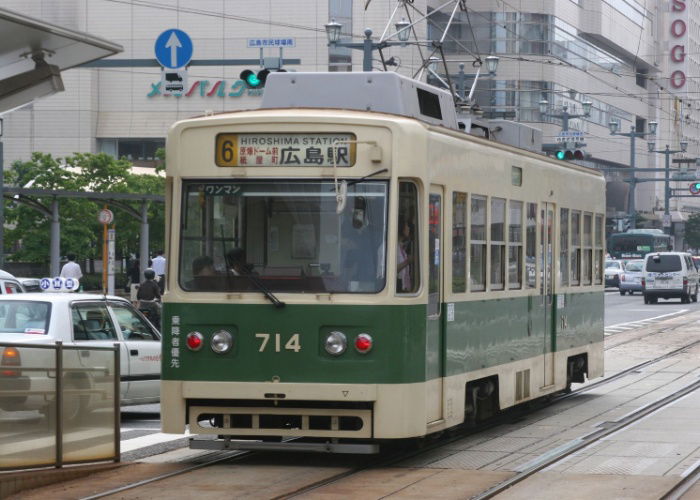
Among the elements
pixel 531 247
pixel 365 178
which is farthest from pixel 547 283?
pixel 365 178

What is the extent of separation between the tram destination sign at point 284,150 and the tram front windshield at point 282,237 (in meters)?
0.16

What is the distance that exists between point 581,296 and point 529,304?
2401 millimetres

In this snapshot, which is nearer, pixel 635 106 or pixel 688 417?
pixel 688 417

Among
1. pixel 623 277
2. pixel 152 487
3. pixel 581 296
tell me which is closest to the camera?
pixel 152 487

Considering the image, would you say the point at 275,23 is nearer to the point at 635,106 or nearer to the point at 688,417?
the point at 635,106

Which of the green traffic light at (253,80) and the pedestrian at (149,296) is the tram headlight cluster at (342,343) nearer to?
the pedestrian at (149,296)

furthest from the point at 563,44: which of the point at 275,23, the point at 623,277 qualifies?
the point at 623,277

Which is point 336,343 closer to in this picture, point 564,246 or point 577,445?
point 577,445

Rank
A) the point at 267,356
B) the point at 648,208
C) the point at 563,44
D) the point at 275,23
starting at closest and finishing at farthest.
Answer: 1. the point at 267,356
2. the point at 275,23
3. the point at 563,44
4. the point at 648,208

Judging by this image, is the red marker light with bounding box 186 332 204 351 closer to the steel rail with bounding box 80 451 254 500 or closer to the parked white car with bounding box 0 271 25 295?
the steel rail with bounding box 80 451 254 500

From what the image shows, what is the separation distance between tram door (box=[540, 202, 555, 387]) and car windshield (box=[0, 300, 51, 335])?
5.01 m

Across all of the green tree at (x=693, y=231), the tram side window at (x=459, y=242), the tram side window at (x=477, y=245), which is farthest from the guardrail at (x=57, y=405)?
the green tree at (x=693, y=231)

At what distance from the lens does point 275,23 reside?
2817 inches

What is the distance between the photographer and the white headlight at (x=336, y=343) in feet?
35.3
